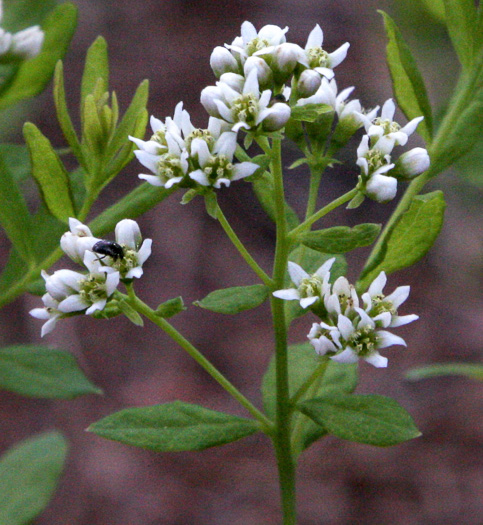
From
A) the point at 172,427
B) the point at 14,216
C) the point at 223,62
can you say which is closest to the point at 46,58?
the point at 14,216

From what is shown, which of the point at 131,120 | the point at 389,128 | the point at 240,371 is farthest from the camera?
the point at 240,371

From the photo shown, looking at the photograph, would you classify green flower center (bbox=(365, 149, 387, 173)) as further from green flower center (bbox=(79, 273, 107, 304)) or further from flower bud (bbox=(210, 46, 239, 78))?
green flower center (bbox=(79, 273, 107, 304))

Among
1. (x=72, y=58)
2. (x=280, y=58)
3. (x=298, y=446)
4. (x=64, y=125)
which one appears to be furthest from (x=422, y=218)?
(x=72, y=58)

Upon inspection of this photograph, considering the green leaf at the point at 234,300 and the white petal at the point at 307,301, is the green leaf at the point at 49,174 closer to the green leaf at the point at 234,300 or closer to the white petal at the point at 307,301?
the green leaf at the point at 234,300

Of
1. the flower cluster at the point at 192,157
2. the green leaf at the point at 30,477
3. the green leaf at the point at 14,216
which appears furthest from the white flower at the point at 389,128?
the green leaf at the point at 30,477

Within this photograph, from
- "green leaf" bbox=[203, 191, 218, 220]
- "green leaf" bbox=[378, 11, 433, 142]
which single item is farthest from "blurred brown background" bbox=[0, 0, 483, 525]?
"green leaf" bbox=[203, 191, 218, 220]

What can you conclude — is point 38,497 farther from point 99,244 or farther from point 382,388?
point 382,388

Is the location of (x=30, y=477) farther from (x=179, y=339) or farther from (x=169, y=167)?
(x=169, y=167)
